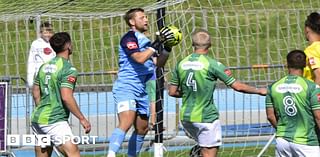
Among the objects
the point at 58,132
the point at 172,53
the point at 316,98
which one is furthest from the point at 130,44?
the point at 172,53

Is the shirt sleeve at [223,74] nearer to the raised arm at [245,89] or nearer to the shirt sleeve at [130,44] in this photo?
the raised arm at [245,89]

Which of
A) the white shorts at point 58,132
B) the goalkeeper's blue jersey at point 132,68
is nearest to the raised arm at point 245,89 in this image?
the goalkeeper's blue jersey at point 132,68

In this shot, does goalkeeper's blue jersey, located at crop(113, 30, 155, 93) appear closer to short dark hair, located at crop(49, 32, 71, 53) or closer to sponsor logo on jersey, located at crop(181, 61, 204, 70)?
sponsor logo on jersey, located at crop(181, 61, 204, 70)

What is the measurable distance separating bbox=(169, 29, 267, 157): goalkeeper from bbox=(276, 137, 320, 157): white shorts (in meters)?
0.98

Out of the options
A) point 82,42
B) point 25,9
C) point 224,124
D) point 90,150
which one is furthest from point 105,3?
point 82,42

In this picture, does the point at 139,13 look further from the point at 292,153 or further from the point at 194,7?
the point at 194,7

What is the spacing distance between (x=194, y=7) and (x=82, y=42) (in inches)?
89.7

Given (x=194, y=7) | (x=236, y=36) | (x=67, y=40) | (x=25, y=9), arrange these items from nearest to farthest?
(x=67, y=40)
(x=25, y=9)
(x=194, y=7)
(x=236, y=36)

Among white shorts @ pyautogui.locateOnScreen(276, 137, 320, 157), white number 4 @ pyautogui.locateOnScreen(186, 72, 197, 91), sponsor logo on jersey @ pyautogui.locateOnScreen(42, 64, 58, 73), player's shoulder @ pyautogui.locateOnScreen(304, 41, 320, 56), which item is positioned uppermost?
player's shoulder @ pyautogui.locateOnScreen(304, 41, 320, 56)

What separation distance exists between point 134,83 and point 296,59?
242 centimetres

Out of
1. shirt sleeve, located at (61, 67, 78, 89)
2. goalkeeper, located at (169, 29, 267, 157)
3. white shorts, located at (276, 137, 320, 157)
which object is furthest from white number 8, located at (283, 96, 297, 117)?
shirt sleeve, located at (61, 67, 78, 89)

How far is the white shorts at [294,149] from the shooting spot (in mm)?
10344

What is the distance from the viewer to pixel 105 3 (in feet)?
48.4

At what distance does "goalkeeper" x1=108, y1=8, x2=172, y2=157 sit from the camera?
1193 centimetres
